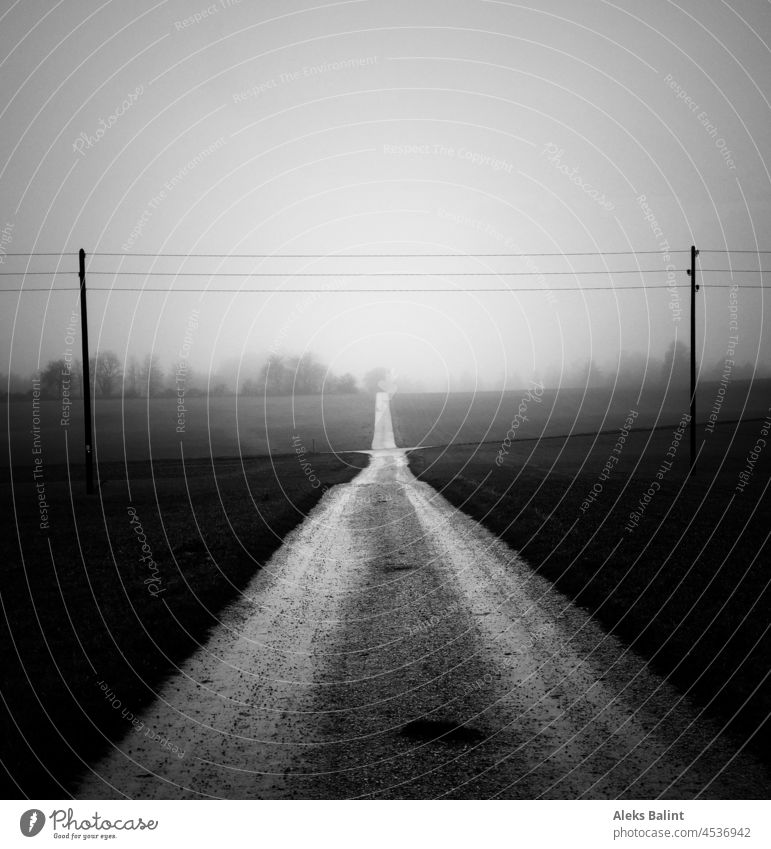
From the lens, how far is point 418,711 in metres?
7.01

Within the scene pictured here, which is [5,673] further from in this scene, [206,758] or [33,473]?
[33,473]

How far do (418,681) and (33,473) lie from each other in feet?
155

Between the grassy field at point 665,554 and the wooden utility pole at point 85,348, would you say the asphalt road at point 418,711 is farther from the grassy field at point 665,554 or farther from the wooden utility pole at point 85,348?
the wooden utility pole at point 85,348

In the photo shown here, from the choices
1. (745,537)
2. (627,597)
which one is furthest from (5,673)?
(745,537)

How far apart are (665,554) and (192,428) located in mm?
73063

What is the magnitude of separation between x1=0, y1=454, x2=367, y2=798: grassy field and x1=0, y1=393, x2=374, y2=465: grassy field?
2648 centimetres

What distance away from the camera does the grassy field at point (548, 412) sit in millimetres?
75625

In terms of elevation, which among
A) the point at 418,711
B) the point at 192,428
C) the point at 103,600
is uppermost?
the point at 192,428

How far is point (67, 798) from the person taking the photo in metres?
5.54

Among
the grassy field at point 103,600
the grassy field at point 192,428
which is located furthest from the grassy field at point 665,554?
the grassy field at point 192,428

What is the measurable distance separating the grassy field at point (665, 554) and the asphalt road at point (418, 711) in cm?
59

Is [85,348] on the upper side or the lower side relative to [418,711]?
upper

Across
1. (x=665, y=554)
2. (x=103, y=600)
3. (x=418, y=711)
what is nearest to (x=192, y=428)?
(x=103, y=600)

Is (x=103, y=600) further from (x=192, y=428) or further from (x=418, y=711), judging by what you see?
(x=192, y=428)
